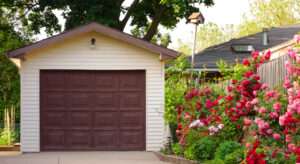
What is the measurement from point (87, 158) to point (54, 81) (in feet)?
10.2

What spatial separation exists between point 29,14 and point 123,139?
1503 centimetres

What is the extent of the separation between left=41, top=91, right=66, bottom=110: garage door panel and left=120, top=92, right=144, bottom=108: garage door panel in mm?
1741

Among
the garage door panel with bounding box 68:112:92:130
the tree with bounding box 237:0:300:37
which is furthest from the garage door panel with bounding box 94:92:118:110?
the tree with bounding box 237:0:300:37

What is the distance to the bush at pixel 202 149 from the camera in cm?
1061

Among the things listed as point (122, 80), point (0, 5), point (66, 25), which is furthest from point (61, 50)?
point (0, 5)

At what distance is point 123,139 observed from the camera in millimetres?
14703

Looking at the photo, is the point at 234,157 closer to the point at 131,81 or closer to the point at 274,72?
the point at 274,72

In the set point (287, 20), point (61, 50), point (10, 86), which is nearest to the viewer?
point (61, 50)

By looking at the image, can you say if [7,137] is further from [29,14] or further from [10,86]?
[29,14]

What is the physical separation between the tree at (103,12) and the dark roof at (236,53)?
246 cm

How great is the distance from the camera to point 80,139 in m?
14.6

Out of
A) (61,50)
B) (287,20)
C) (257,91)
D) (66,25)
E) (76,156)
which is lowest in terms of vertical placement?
(76,156)

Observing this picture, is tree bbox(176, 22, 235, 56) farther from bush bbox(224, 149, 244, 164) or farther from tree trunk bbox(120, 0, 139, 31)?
bush bbox(224, 149, 244, 164)

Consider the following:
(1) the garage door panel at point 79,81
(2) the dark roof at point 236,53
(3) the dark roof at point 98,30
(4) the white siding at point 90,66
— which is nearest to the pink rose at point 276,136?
(3) the dark roof at point 98,30
